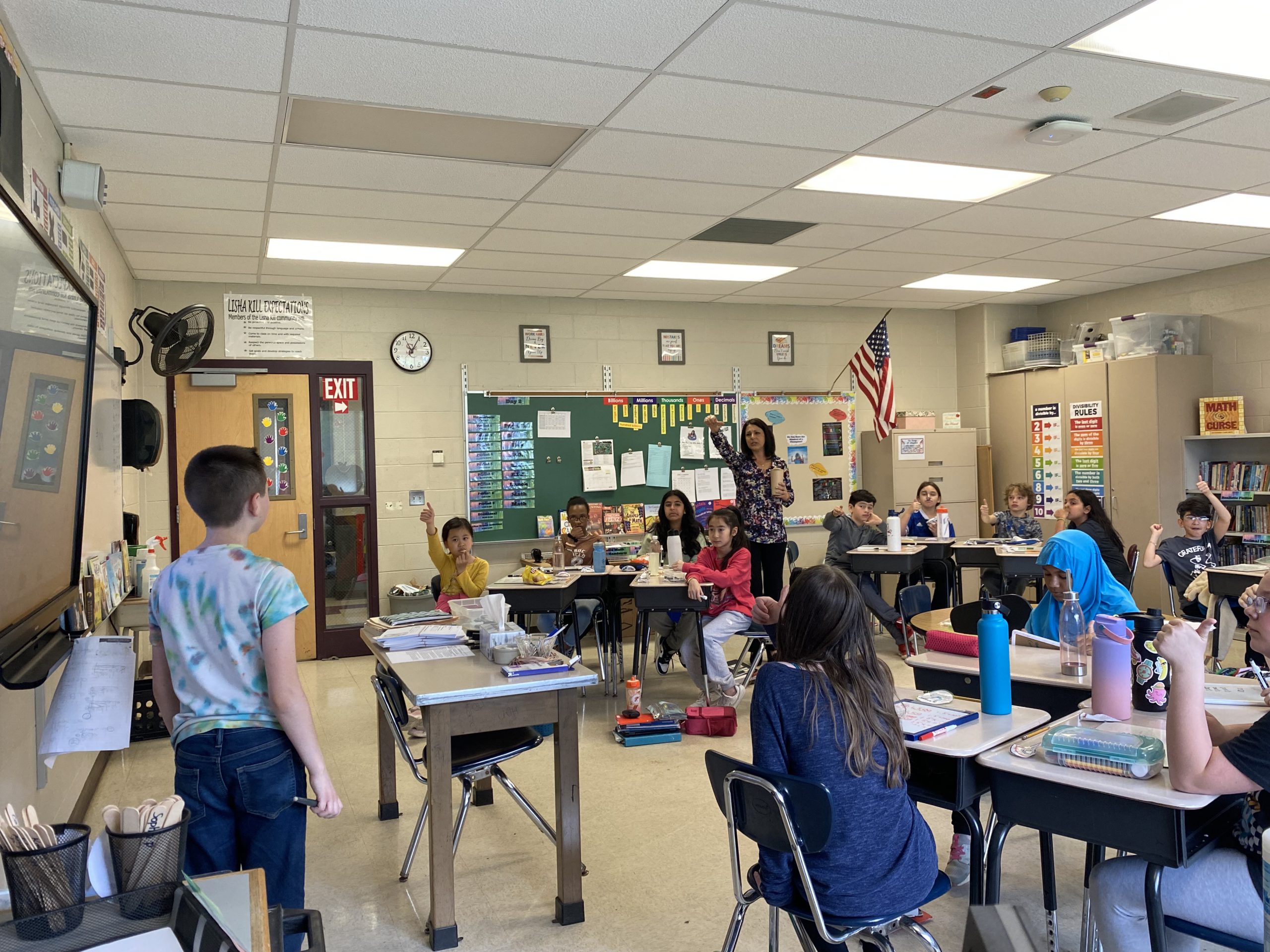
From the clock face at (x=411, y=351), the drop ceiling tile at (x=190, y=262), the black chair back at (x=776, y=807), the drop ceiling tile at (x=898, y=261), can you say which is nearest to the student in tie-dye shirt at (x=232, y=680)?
the black chair back at (x=776, y=807)

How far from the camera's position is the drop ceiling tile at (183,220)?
489 centimetres

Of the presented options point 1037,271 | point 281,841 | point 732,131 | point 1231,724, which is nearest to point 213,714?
point 281,841

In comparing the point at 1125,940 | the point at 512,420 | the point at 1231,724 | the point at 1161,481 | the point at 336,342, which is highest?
the point at 336,342

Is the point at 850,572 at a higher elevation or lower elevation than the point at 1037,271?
lower

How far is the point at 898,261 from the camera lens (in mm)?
6758

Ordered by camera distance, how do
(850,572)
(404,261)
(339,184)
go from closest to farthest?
(339,184) → (404,261) → (850,572)

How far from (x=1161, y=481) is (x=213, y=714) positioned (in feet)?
24.2

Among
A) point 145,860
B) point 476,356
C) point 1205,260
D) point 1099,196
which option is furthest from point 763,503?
point 145,860

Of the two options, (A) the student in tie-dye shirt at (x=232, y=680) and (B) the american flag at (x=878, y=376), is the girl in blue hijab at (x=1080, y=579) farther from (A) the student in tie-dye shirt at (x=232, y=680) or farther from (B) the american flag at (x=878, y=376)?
(B) the american flag at (x=878, y=376)

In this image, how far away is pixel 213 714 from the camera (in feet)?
7.19

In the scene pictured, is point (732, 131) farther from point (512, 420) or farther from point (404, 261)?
point (512, 420)

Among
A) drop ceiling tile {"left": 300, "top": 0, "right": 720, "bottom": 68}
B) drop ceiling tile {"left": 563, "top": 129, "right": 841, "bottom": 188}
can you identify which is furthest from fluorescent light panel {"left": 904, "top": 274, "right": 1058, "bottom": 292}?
drop ceiling tile {"left": 300, "top": 0, "right": 720, "bottom": 68}

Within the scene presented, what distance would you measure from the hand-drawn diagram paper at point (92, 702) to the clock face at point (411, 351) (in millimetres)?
5490

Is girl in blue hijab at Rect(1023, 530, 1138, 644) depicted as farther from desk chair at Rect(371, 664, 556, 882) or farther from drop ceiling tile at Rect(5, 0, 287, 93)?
drop ceiling tile at Rect(5, 0, 287, 93)
